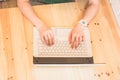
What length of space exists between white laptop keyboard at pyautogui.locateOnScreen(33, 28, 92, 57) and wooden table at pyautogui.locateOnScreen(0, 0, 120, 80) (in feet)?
0.09

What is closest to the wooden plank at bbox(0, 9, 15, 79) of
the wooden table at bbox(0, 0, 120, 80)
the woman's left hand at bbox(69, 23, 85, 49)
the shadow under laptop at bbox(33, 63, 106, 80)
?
the wooden table at bbox(0, 0, 120, 80)

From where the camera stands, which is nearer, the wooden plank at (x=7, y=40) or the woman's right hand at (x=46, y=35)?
the wooden plank at (x=7, y=40)

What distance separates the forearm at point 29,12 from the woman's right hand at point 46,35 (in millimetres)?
35

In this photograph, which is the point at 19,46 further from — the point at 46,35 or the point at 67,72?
the point at 67,72

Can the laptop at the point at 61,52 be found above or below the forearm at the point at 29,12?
below

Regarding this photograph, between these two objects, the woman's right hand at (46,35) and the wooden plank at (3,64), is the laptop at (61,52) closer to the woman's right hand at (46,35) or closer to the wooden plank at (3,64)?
the woman's right hand at (46,35)

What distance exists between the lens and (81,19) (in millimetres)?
1129

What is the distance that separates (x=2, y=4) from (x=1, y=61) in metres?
0.50

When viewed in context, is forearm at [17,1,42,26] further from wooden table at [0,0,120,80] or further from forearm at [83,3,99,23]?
forearm at [83,3,99,23]

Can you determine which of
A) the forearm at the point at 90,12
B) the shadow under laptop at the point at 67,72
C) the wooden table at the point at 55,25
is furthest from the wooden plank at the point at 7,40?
the forearm at the point at 90,12

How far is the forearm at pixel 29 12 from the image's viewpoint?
1.08 metres

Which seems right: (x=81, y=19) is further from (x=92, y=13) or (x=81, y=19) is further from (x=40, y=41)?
(x=40, y=41)

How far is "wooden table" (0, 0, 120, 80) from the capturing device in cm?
92

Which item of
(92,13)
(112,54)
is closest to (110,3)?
(92,13)
